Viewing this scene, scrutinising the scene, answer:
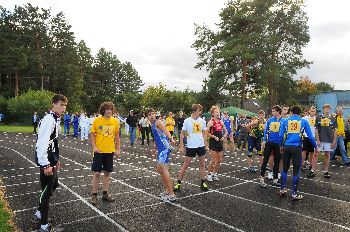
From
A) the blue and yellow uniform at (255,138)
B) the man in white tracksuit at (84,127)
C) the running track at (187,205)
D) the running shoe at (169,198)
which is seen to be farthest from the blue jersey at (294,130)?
the man in white tracksuit at (84,127)

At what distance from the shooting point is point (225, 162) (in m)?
14.4

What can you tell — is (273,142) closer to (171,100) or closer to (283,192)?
(283,192)

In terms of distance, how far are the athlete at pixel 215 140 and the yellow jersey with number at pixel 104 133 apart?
3396 millimetres

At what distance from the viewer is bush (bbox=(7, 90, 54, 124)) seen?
153ft

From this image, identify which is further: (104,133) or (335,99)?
(335,99)

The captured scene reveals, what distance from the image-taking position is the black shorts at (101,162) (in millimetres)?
7410

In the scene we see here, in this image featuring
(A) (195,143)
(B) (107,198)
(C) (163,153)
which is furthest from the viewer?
(A) (195,143)

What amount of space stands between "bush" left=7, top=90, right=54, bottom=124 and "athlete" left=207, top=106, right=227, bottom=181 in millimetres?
40596

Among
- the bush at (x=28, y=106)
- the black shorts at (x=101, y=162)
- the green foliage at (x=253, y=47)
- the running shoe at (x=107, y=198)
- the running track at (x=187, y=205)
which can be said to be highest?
the green foliage at (x=253, y=47)

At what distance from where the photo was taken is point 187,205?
7348mm

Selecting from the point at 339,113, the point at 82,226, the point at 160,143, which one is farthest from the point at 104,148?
the point at 339,113

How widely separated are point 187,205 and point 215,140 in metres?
3.20

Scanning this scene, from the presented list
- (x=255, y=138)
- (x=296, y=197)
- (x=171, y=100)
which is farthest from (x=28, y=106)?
(x=296, y=197)

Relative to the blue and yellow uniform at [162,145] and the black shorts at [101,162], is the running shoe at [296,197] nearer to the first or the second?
the blue and yellow uniform at [162,145]
